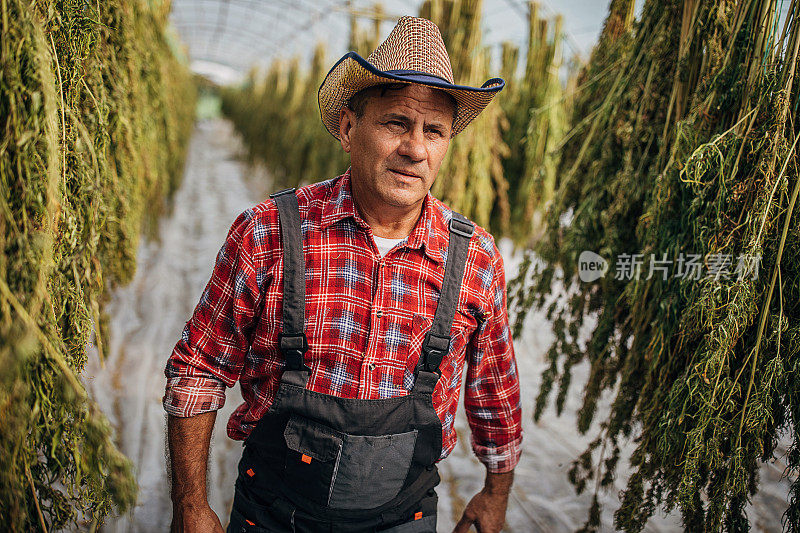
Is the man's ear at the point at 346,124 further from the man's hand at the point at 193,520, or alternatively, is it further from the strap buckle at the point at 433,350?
the man's hand at the point at 193,520

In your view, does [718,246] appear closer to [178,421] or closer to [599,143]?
[599,143]

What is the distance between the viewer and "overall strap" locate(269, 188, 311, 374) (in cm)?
128

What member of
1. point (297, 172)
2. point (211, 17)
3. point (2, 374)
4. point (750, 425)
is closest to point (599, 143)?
point (750, 425)

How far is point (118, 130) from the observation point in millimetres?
1644

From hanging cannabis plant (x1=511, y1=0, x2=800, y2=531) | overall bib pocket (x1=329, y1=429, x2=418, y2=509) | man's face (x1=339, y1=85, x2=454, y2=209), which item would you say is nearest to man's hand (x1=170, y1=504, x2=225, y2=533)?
overall bib pocket (x1=329, y1=429, x2=418, y2=509)

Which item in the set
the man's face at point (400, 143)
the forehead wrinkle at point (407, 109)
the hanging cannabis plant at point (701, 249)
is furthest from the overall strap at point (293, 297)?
the hanging cannabis plant at point (701, 249)

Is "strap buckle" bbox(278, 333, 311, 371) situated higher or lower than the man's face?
lower

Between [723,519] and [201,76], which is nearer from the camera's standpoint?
[723,519]

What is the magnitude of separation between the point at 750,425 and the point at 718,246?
0.53m

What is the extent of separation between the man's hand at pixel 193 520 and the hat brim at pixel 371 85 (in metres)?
1.17

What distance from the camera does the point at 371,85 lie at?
1.36 metres

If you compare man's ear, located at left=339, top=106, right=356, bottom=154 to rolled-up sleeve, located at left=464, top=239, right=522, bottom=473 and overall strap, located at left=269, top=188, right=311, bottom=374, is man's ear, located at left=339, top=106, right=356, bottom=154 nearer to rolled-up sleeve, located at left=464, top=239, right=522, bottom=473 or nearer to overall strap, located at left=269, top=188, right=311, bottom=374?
overall strap, located at left=269, top=188, right=311, bottom=374

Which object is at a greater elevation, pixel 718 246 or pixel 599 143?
pixel 599 143

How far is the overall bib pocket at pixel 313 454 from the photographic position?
129 cm
